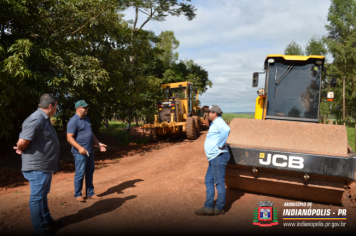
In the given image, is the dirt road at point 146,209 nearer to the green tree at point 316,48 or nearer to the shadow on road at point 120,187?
the shadow on road at point 120,187

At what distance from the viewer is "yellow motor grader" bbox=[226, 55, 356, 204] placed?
3.63 metres

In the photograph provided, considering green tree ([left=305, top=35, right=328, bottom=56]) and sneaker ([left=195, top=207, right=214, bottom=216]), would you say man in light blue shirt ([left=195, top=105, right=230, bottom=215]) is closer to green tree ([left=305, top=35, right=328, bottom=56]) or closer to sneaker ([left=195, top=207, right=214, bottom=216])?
sneaker ([left=195, top=207, right=214, bottom=216])

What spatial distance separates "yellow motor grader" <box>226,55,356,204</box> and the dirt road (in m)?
0.44

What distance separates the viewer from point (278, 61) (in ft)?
18.9

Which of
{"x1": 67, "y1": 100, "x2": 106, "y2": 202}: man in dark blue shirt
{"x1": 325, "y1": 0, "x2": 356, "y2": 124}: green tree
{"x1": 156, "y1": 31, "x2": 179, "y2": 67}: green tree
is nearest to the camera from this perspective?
{"x1": 67, "y1": 100, "x2": 106, "y2": 202}: man in dark blue shirt

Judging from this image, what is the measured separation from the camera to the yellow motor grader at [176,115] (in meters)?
12.6

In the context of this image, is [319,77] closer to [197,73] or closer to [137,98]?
[137,98]

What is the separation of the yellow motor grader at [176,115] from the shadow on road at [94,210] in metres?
7.90

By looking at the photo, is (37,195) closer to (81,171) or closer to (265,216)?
(81,171)

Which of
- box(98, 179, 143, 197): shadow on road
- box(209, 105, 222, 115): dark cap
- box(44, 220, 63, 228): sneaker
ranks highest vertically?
box(209, 105, 222, 115): dark cap

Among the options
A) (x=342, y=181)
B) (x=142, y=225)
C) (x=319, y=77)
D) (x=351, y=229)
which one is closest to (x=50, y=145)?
(x=142, y=225)

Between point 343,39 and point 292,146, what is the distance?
26.9 m

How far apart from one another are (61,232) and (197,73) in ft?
84.1

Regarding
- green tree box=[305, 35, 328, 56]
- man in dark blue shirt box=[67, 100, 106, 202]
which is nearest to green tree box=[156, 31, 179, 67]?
green tree box=[305, 35, 328, 56]
